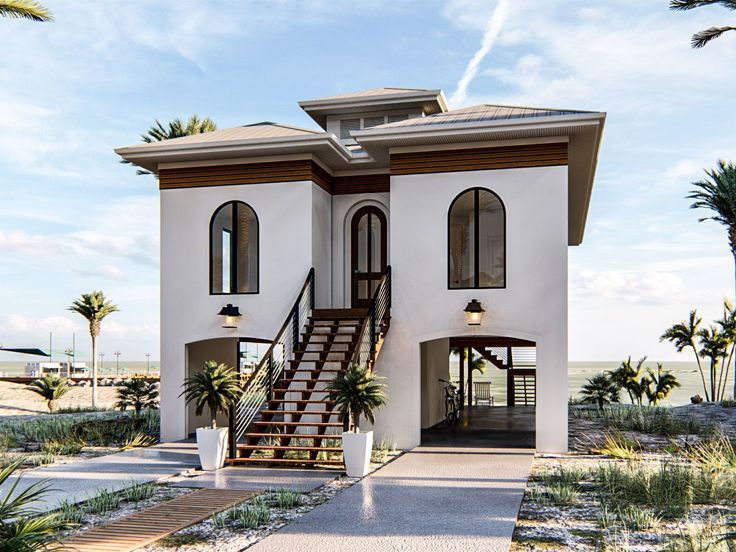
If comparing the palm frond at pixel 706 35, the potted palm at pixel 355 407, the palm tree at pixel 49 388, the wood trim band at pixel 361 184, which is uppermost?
the palm frond at pixel 706 35

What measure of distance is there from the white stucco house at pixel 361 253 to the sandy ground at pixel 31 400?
1364 centimetres

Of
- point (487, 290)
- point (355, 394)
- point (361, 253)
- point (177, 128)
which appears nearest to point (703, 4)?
point (487, 290)

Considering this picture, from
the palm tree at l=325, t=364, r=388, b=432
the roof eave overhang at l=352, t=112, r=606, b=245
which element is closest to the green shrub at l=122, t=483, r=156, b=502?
the palm tree at l=325, t=364, r=388, b=432

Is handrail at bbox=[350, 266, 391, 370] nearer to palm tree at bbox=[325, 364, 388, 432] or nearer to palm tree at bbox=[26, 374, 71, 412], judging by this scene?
palm tree at bbox=[325, 364, 388, 432]

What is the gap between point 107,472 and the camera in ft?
34.2

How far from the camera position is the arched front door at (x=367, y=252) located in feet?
50.8

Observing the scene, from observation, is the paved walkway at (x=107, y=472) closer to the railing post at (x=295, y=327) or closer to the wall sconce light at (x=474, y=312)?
the railing post at (x=295, y=327)

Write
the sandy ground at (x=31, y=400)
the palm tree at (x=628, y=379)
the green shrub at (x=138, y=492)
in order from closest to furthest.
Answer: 1. the green shrub at (x=138, y=492)
2. the palm tree at (x=628, y=379)
3. the sandy ground at (x=31, y=400)

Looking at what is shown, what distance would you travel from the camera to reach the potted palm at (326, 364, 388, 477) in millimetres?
10000

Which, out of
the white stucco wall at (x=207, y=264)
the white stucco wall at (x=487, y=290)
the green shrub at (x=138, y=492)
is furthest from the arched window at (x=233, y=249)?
the green shrub at (x=138, y=492)

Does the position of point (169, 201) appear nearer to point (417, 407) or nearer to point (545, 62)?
point (417, 407)

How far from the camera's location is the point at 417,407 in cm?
1320

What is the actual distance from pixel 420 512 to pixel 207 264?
8.27m

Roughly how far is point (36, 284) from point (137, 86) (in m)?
11.4
